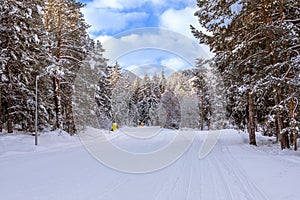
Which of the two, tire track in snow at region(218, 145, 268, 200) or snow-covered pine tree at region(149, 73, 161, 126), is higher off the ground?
snow-covered pine tree at region(149, 73, 161, 126)

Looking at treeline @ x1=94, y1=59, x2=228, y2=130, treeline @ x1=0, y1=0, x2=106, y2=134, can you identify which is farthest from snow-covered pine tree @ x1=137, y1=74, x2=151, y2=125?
treeline @ x1=0, y1=0, x2=106, y2=134

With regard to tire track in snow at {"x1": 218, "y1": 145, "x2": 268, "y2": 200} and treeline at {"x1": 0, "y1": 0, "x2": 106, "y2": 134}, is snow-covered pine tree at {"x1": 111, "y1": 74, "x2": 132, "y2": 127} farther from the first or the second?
tire track in snow at {"x1": 218, "y1": 145, "x2": 268, "y2": 200}

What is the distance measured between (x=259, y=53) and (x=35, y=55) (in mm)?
14020

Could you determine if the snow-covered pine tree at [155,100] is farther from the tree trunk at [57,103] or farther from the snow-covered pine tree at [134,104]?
the tree trunk at [57,103]

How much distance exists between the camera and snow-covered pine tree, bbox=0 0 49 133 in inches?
606

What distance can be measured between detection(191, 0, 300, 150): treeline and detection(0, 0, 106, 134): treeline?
10.4 metres

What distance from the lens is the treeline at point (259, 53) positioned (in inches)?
444

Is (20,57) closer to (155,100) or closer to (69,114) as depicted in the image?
(69,114)

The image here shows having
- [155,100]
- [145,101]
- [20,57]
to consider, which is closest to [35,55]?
[20,57]

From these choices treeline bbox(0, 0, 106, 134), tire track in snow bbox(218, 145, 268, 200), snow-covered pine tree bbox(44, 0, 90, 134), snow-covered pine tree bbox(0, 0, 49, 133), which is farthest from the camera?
snow-covered pine tree bbox(44, 0, 90, 134)

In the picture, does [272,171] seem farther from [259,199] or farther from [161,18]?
[161,18]

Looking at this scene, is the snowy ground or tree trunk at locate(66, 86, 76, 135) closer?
the snowy ground

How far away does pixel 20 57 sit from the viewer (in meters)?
16.2

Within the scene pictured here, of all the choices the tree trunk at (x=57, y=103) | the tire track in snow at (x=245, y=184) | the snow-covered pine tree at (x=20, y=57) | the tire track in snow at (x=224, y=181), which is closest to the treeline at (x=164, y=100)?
the tree trunk at (x=57, y=103)
